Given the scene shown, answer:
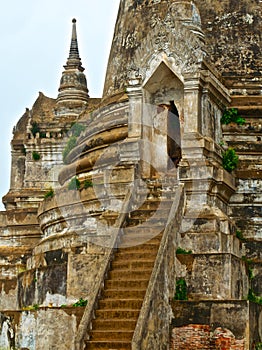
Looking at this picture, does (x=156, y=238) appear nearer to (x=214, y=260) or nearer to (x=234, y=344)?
(x=214, y=260)

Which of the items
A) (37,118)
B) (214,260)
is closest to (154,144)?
(214,260)

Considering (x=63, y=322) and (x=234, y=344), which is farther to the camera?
(x=63, y=322)

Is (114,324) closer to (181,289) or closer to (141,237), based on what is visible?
(181,289)

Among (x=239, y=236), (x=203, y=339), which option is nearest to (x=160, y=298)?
(x=203, y=339)

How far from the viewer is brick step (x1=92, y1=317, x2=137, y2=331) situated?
13.8 metres

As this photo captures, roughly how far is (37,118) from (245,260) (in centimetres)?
1308

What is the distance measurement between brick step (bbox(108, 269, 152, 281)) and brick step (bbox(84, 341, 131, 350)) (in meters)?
1.32

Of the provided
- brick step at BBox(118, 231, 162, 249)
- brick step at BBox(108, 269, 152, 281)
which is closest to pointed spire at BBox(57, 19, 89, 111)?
brick step at BBox(118, 231, 162, 249)

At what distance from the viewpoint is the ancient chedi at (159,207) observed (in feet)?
46.2

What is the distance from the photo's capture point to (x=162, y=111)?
18422 mm

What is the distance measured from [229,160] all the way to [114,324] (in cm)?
500

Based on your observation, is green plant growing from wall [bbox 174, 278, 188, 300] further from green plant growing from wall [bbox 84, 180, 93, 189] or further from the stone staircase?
green plant growing from wall [bbox 84, 180, 93, 189]

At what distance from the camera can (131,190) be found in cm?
1662

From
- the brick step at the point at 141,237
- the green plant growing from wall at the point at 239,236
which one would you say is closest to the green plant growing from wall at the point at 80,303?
the brick step at the point at 141,237
